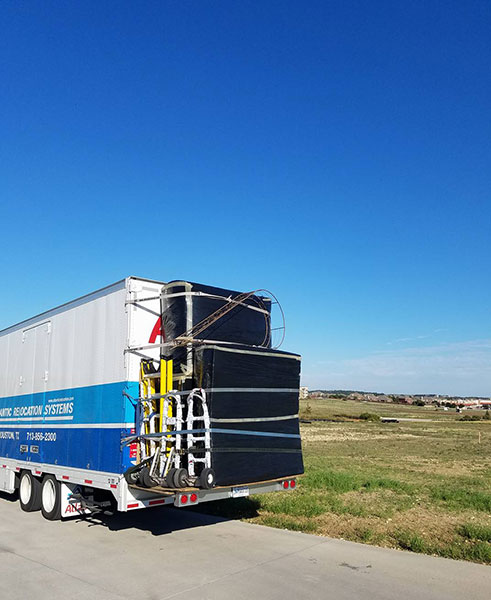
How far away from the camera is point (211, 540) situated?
864 centimetres

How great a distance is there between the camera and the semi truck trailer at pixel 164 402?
7746 mm

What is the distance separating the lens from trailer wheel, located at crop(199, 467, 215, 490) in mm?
7358

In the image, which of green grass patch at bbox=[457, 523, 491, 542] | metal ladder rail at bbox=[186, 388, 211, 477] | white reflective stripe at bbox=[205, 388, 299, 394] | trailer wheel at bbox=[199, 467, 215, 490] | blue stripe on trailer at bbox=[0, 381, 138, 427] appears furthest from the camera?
blue stripe on trailer at bbox=[0, 381, 138, 427]

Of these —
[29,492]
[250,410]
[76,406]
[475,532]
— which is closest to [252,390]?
[250,410]

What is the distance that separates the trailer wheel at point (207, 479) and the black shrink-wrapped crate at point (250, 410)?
139 mm

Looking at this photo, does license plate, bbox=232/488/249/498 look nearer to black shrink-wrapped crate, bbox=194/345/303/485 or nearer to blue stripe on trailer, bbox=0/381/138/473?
black shrink-wrapped crate, bbox=194/345/303/485

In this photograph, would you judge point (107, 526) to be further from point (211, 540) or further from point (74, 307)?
point (74, 307)

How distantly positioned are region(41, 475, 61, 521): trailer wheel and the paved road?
420mm

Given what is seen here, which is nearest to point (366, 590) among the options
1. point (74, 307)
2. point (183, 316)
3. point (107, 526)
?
point (183, 316)

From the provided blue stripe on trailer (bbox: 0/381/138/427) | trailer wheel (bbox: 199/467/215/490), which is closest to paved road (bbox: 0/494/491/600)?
trailer wheel (bbox: 199/467/215/490)

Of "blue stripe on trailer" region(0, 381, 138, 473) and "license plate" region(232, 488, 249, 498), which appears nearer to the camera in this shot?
"license plate" region(232, 488, 249, 498)

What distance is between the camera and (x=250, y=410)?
8219 millimetres

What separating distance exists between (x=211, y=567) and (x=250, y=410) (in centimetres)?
214

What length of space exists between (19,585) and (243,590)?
2.60m
